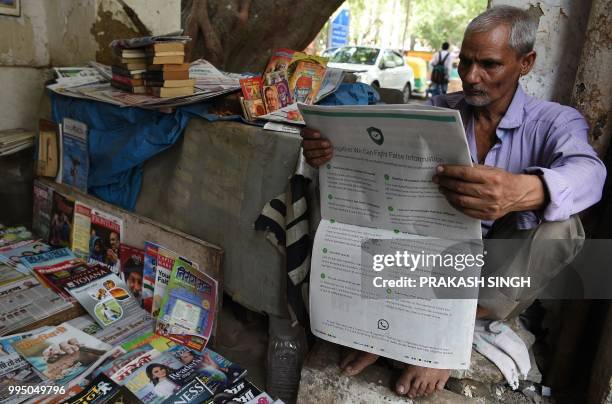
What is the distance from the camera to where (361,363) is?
5.08ft

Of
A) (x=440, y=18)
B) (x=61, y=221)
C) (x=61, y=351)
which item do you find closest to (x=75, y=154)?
(x=61, y=221)

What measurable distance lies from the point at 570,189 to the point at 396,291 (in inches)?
22.2

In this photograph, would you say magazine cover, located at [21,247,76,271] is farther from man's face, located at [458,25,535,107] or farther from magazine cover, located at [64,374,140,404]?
man's face, located at [458,25,535,107]

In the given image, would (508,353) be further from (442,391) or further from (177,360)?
(177,360)

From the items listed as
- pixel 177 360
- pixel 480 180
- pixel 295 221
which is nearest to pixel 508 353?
pixel 480 180

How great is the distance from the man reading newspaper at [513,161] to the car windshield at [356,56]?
9308mm

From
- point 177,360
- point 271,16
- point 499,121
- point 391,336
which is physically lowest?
point 177,360

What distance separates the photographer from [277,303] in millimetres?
1848

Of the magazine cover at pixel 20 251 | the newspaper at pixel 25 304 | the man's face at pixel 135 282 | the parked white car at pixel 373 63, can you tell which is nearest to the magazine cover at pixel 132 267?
the man's face at pixel 135 282

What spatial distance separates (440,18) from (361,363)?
1277 inches

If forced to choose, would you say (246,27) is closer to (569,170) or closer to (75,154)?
(75,154)

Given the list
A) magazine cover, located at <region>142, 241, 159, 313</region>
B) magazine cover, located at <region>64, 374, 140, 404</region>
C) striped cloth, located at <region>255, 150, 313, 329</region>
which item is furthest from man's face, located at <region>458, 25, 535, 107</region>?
magazine cover, located at <region>64, 374, 140, 404</region>

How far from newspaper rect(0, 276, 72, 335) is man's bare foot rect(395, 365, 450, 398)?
1540 mm

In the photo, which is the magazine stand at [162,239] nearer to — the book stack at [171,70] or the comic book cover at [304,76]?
the book stack at [171,70]
